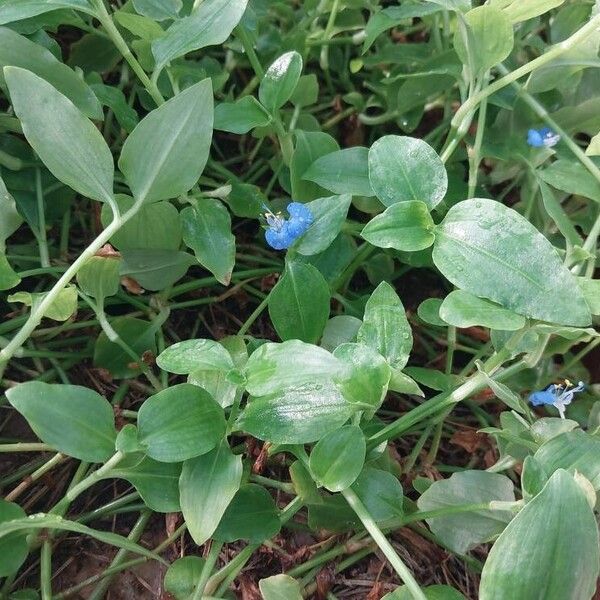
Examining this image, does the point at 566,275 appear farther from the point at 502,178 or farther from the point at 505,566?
the point at 502,178

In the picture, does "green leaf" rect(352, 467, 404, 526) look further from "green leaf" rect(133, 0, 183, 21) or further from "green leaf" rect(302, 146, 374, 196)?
"green leaf" rect(133, 0, 183, 21)

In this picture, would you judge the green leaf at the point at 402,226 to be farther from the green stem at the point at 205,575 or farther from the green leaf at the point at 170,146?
the green stem at the point at 205,575

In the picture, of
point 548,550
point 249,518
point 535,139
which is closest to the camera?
point 548,550

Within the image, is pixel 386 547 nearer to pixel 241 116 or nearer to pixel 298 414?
pixel 298 414

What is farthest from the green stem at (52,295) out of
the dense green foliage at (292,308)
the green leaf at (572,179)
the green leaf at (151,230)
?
the green leaf at (572,179)

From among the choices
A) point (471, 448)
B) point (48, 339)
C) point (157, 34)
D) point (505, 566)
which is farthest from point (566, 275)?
point (48, 339)

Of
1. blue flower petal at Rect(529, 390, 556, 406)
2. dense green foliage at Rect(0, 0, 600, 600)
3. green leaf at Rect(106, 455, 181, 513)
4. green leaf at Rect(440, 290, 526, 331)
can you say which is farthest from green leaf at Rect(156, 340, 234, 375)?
blue flower petal at Rect(529, 390, 556, 406)

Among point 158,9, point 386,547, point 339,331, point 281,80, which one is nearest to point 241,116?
point 281,80
